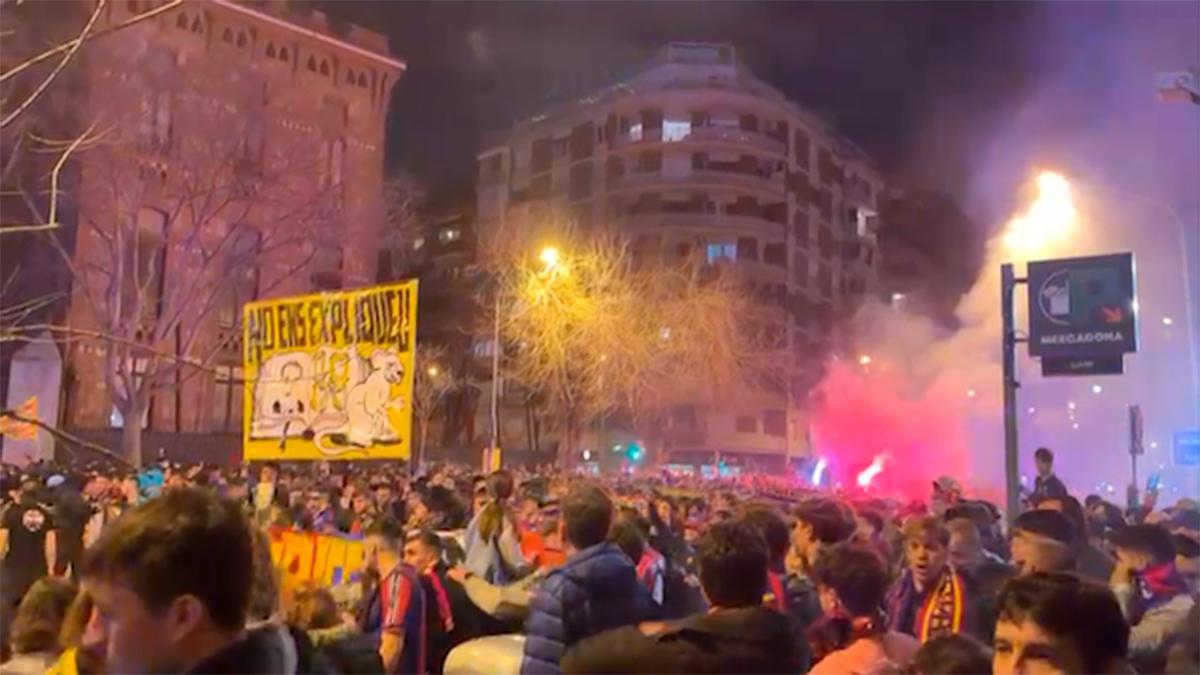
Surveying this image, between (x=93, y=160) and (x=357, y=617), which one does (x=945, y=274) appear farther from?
(x=357, y=617)

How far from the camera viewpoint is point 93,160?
9.51 meters

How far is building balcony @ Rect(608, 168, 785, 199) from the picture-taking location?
14.3 meters

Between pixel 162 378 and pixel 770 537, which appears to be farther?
pixel 162 378

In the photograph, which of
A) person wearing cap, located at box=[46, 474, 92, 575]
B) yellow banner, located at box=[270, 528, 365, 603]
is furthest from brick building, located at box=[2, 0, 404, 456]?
person wearing cap, located at box=[46, 474, 92, 575]

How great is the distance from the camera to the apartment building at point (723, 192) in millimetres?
11992

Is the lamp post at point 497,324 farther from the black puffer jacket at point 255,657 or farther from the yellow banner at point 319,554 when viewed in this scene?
the black puffer jacket at point 255,657

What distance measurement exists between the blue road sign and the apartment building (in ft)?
17.5

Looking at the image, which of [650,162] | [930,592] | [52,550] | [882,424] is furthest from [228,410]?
[882,424]

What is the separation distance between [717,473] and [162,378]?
8.68 metres

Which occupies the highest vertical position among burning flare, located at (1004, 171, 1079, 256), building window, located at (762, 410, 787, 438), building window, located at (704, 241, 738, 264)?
building window, located at (704, 241, 738, 264)

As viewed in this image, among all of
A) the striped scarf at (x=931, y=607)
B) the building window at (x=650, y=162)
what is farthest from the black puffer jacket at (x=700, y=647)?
the building window at (x=650, y=162)

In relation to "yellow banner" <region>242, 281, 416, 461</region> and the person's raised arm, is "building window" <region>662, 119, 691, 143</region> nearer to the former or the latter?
"yellow banner" <region>242, 281, 416, 461</region>

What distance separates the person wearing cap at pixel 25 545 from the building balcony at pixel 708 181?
9563 millimetres

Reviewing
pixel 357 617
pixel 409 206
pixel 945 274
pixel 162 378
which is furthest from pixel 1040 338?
pixel 945 274
